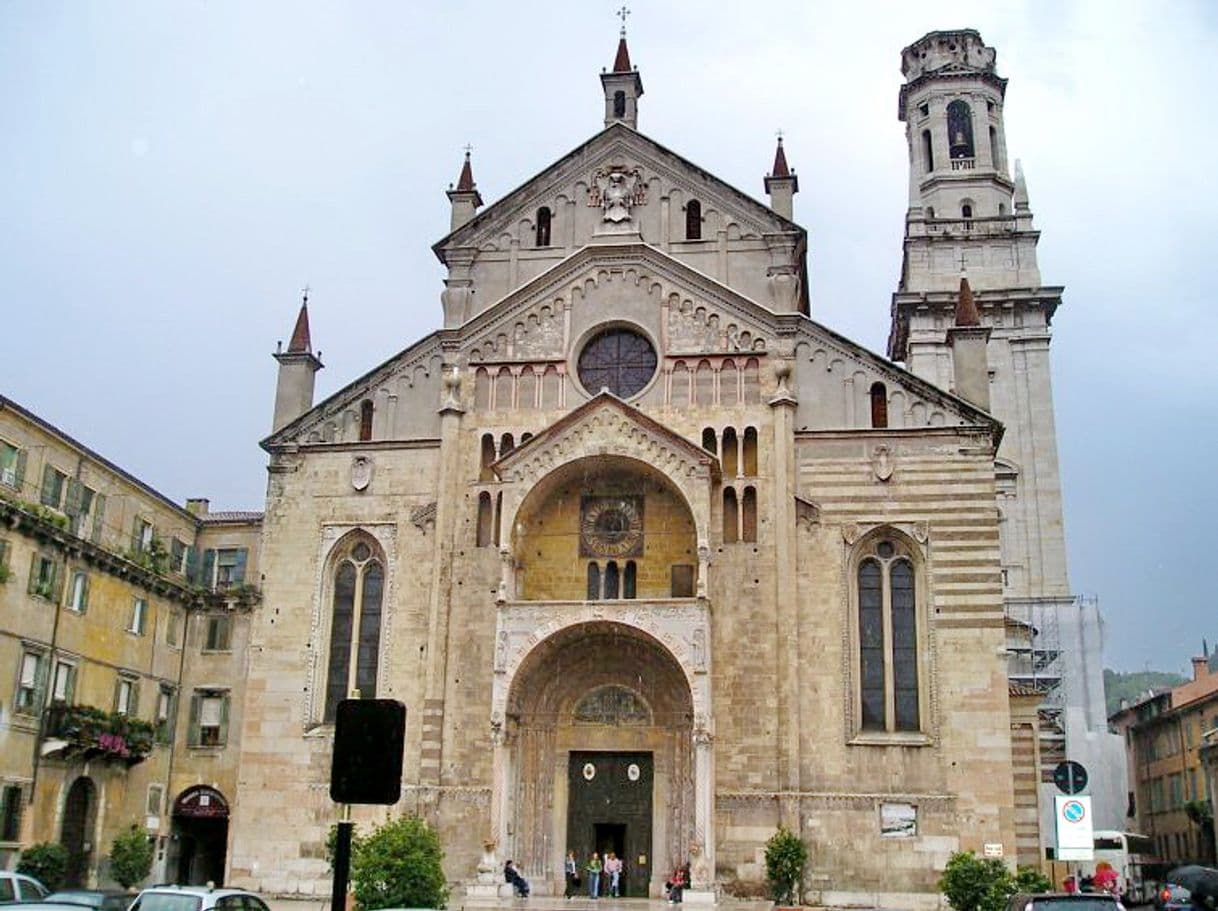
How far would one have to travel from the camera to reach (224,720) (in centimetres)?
3709

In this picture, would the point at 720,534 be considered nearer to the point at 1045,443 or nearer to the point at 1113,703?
the point at 1045,443

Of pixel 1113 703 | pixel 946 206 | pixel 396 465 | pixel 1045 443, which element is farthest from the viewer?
pixel 1113 703

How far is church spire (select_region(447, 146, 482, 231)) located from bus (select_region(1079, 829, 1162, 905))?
26176 mm

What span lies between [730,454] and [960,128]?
1246 inches

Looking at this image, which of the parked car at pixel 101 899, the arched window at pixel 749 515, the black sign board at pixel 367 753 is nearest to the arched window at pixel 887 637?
the arched window at pixel 749 515

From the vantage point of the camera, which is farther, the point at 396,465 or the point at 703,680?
the point at 396,465

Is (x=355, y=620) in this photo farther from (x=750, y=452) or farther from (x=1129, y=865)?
(x=1129, y=865)

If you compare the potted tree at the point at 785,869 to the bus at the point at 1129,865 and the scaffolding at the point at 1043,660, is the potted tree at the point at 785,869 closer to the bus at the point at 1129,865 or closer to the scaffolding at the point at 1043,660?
the bus at the point at 1129,865

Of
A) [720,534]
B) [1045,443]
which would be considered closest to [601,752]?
[720,534]

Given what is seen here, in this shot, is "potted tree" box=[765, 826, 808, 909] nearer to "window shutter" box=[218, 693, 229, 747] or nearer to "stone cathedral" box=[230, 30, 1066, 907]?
"stone cathedral" box=[230, 30, 1066, 907]

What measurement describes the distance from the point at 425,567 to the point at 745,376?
10.0 m

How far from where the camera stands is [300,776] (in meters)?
32.6

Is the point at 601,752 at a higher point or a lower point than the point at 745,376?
lower

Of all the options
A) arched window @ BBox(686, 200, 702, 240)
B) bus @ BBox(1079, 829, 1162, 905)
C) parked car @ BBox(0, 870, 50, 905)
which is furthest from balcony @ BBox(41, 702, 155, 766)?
bus @ BBox(1079, 829, 1162, 905)
